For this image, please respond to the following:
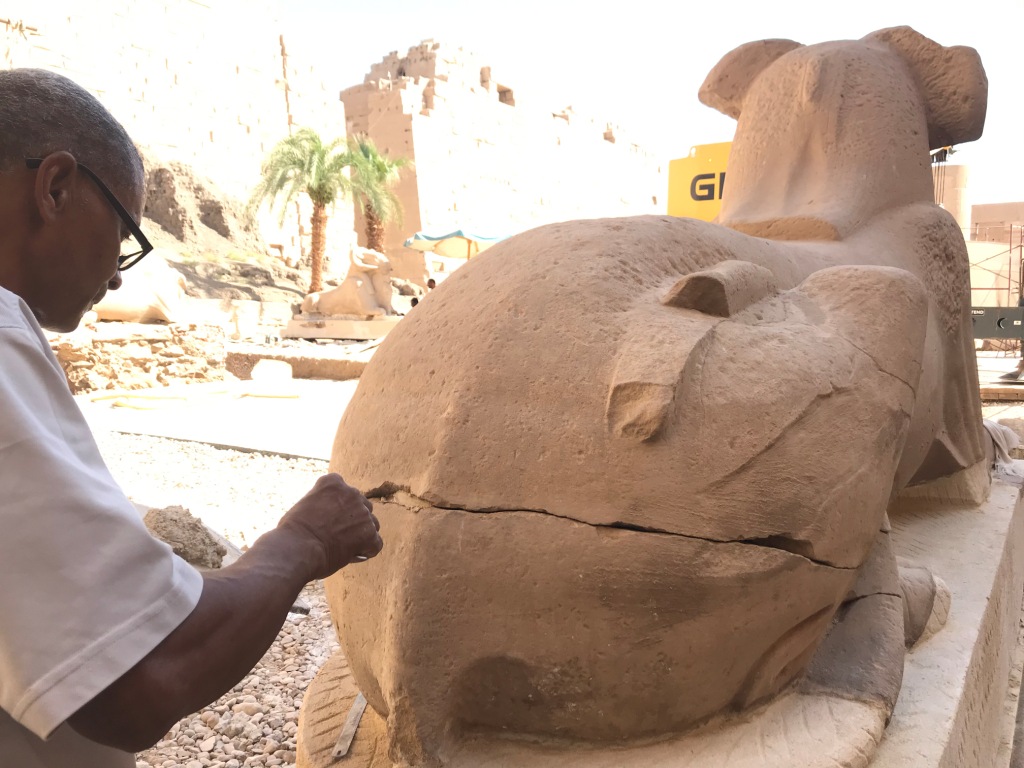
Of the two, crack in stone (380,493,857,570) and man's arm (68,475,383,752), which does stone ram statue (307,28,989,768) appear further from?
man's arm (68,475,383,752)

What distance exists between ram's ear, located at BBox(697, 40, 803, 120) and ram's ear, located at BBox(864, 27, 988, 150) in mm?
369

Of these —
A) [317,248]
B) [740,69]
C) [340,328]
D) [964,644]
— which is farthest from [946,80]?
[317,248]

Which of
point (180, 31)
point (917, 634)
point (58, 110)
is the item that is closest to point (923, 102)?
point (917, 634)

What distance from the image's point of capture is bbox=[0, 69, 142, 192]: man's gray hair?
958 mm

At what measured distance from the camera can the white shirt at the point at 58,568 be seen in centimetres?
73

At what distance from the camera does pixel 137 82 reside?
2241 centimetres

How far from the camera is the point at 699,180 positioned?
25.5 ft

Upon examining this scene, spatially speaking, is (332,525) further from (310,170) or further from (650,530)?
(310,170)

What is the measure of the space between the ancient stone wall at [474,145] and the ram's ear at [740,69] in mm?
19295

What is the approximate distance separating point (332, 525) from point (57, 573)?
0.39 metres

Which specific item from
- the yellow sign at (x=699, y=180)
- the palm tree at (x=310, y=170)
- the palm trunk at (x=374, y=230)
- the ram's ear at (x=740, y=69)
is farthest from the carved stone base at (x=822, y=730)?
the palm trunk at (x=374, y=230)

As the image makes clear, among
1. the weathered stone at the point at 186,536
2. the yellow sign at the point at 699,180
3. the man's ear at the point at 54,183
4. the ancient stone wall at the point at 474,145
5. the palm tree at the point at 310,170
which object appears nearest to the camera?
the man's ear at the point at 54,183

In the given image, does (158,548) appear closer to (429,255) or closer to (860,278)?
(860,278)

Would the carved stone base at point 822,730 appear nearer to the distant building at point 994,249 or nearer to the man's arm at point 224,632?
the man's arm at point 224,632
